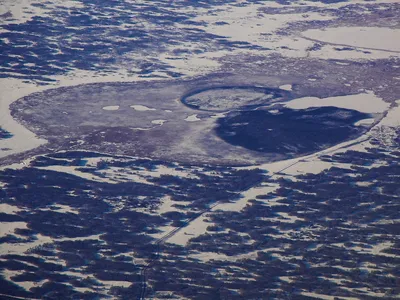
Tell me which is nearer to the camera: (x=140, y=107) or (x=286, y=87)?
(x=140, y=107)

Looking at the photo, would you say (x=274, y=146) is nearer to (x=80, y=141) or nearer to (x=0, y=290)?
(x=80, y=141)

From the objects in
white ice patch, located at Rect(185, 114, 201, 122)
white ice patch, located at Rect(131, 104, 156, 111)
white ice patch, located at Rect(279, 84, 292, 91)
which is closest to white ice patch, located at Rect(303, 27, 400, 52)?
white ice patch, located at Rect(279, 84, 292, 91)

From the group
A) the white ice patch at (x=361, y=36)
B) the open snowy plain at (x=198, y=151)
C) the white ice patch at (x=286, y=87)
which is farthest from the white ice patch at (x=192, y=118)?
the white ice patch at (x=361, y=36)

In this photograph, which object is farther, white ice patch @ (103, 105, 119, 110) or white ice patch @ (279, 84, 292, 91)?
white ice patch @ (279, 84, 292, 91)

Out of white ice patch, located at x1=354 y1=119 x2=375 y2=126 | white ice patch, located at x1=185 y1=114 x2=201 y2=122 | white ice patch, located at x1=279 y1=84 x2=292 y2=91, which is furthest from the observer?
white ice patch, located at x1=279 y1=84 x2=292 y2=91

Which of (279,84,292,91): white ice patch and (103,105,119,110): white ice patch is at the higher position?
(279,84,292,91): white ice patch

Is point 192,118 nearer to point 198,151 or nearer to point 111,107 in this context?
point 198,151

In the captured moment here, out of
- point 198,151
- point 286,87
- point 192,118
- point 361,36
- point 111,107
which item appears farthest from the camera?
point 361,36

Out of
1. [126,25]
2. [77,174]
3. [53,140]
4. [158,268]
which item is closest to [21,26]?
[126,25]

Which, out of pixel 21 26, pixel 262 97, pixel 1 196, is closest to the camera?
pixel 1 196

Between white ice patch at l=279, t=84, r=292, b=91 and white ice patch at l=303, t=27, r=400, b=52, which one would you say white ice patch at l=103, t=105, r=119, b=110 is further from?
white ice patch at l=303, t=27, r=400, b=52

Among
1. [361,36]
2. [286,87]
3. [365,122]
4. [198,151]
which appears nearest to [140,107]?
[198,151]
